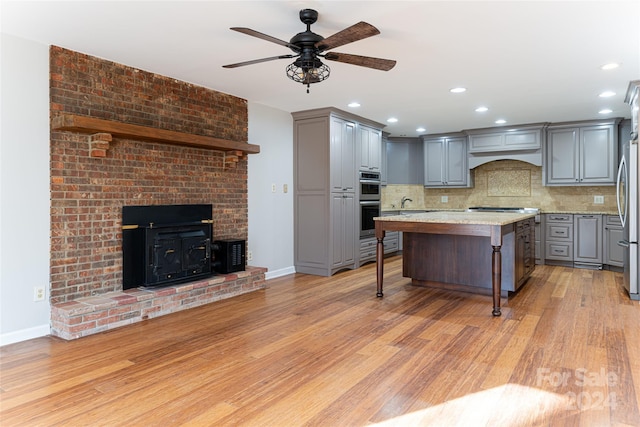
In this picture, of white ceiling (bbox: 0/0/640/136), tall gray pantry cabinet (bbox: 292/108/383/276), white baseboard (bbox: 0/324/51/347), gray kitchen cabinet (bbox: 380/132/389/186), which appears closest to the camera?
white ceiling (bbox: 0/0/640/136)

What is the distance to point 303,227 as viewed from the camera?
577 centimetres

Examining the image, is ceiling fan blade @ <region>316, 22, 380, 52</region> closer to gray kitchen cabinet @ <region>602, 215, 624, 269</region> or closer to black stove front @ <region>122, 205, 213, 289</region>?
black stove front @ <region>122, 205, 213, 289</region>

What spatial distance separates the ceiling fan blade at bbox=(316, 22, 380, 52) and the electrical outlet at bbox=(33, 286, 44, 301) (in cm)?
280

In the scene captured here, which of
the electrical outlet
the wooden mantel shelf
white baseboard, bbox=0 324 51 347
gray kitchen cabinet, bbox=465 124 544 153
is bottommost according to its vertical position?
white baseboard, bbox=0 324 51 347

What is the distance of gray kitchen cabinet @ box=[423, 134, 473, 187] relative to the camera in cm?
733

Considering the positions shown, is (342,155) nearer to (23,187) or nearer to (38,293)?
(23,187)

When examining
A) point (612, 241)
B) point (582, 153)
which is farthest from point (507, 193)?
point (612, 241)

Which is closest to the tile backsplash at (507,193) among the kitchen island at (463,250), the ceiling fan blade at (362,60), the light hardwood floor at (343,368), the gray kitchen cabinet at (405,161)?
the gray kitchen cabinet at (405,161)

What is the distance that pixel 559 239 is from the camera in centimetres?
630

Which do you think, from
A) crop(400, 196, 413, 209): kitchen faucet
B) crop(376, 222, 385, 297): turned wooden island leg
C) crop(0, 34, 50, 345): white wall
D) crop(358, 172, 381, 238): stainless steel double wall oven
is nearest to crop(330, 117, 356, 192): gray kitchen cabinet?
crop(358, 172, 381, 238): stainless steel double wall oven

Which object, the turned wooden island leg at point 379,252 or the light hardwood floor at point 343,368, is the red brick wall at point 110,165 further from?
the turned wooden island leg at point 379,252

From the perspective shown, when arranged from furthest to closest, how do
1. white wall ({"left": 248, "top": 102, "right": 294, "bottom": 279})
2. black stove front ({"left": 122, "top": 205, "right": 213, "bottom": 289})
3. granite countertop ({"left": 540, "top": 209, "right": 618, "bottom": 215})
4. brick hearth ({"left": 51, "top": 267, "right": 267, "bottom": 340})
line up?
1. granite countertop ({"left": 540, "top": 209, "right": 618, "bottom": 215})
2. white wall ({"left": 248, "top": 102, "right": 294, "bottom": 279})
3. black stove front ({"left": 122, "top": 205, "right": 213, "bottom": 289})
4. brick hearth ({"left": 51, "top": 267, "right": 267, "bottom": 340})

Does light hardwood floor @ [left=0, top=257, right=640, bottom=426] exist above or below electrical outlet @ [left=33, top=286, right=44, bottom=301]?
below

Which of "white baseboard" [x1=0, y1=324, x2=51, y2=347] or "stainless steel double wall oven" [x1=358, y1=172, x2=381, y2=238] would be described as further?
"stainless steel double wall oven" [x1=358, y1=172, x2=381, y2=238]
